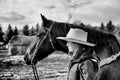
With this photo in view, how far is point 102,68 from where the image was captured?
1.38m

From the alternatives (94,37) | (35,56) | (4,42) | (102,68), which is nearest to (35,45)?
(35,56)

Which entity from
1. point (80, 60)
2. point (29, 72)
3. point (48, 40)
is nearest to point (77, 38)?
point (80, 60)

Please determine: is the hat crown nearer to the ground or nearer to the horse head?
the horse head

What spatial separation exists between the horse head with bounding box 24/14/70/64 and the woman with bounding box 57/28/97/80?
107 centimetres

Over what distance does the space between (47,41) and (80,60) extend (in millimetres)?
1667

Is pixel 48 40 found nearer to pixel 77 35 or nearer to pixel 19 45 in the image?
pixel 77 35

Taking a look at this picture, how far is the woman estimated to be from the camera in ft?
5.45

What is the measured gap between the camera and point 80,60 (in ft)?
5.95

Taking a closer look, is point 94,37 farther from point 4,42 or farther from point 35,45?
point 4,42

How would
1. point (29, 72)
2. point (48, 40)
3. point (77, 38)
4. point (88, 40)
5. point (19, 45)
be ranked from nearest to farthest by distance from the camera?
point (77, 38) → point (88, 40) → point (48, 40) → point (29, 72) → point (19, 45)

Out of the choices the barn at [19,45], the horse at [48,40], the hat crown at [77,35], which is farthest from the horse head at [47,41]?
the barn at [19,45]

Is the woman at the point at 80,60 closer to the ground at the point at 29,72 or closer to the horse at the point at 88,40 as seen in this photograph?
the horse at the point at 88,40

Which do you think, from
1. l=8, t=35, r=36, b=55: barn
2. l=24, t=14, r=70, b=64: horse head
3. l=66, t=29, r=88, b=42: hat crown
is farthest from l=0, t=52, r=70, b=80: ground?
l=8, t=35, r=36, b=55: barn

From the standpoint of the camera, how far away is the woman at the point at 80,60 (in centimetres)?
166
